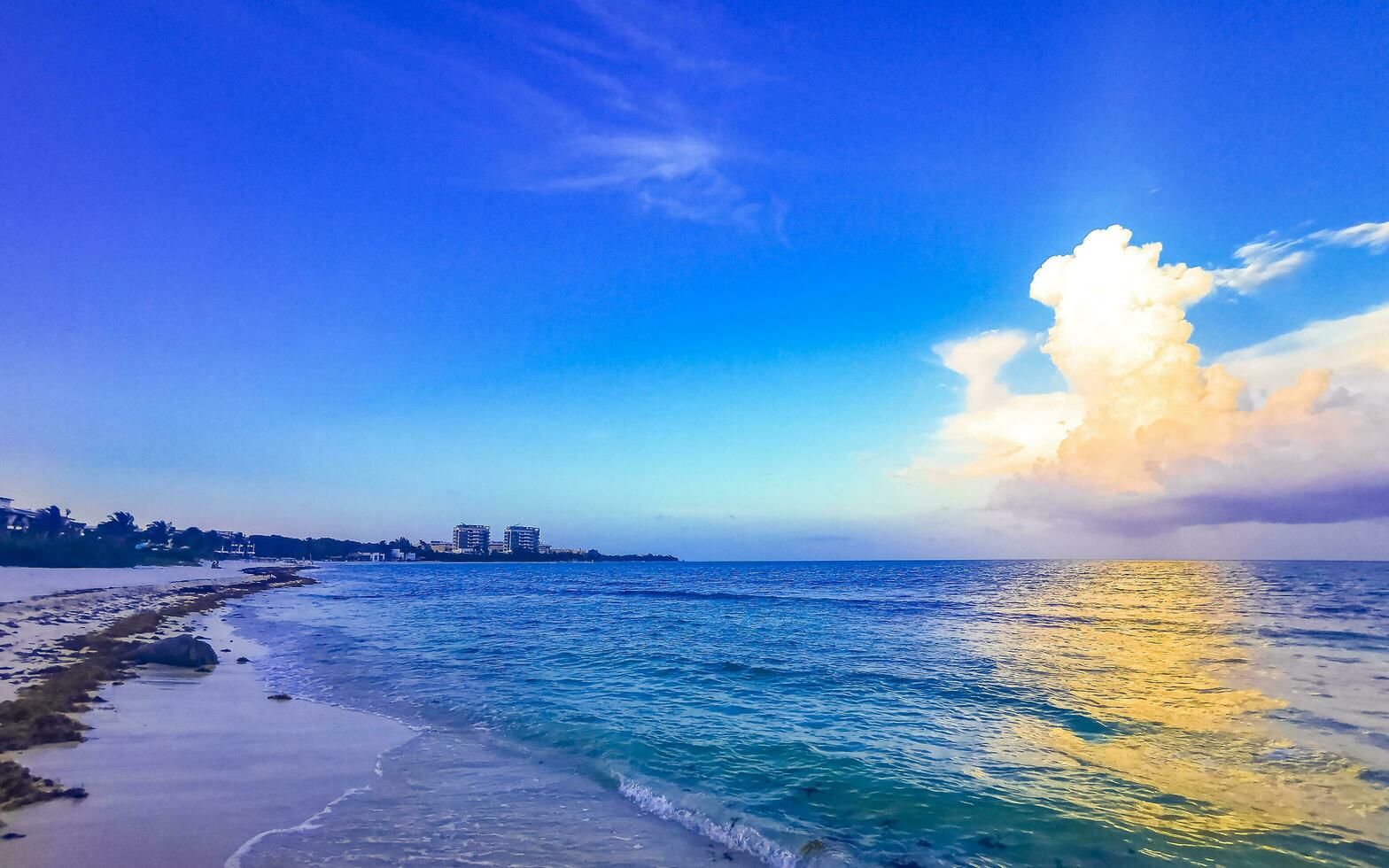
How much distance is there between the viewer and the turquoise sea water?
9859 mm

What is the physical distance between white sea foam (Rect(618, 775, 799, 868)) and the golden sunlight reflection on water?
5.13m

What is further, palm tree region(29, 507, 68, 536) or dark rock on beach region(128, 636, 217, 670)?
palm tree region(29, 507, 68, 536)

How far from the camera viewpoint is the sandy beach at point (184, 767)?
8.62 m

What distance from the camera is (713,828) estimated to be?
10.6 meters

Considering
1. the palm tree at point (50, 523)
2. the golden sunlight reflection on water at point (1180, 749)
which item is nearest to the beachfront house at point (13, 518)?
the palm tree at point (50, 523)

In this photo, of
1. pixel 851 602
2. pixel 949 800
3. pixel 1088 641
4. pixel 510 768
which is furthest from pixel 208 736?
pixel 851 602

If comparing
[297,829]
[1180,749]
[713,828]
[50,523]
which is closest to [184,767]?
[297,829]

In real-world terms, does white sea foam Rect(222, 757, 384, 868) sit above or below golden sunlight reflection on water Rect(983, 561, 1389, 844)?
above

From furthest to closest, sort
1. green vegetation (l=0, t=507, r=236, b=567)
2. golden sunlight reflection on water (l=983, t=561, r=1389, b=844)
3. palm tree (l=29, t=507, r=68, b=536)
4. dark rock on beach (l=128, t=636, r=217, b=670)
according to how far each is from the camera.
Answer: palm tree (l=29, t=507, r=68, b=536) < green vegetation (l=0, t=507, r=236, b=567) < dark rock on beach (l=128, t=636, r=217, b=670) < golden sunlight reflection on water (l=983, t=561, r=1389, b=844)

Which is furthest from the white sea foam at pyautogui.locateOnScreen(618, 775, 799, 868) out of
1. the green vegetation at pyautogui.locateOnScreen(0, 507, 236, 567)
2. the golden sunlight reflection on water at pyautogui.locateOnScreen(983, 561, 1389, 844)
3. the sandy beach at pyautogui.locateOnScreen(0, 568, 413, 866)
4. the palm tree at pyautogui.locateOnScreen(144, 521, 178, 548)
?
the palm tree at pyautogui.locateOnScreen(144, 521, 178, 548)

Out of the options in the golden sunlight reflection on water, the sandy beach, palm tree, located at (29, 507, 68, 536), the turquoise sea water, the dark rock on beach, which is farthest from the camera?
palm tree, located at (29, 507, 68, 536)

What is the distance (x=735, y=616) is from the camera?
4866cm

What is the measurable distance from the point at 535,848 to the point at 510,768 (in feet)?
13.8

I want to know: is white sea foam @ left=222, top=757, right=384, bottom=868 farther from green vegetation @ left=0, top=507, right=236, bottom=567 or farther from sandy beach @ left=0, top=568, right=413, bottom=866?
green vegetation @ left=0, top=507, right=236, bottom=567
